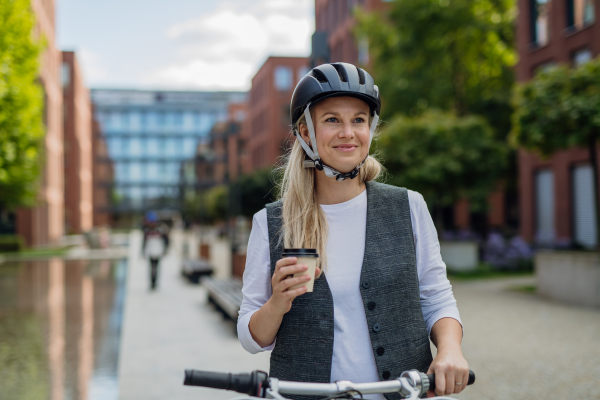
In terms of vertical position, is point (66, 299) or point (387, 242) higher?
point (387, 242)

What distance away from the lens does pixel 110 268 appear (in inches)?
846

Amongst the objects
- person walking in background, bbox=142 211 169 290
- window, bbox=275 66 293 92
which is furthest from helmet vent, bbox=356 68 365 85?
window, bbox=275 66 293 92

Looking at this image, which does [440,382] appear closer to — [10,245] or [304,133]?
[304,133]

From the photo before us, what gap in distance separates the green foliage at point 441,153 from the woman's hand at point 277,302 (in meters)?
14.7

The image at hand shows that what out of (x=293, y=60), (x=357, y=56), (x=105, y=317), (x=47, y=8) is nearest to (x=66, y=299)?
(x=105, y=317)

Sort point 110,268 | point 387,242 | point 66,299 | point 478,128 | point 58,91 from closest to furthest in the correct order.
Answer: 1. point 387,242
2. point 66,299
3. point 478,128
4. point 110,268
5. point 58,91

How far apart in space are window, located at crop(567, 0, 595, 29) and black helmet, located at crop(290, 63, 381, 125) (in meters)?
18.8

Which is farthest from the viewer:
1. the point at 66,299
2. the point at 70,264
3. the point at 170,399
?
the point at 70,264

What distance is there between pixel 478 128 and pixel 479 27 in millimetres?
7458

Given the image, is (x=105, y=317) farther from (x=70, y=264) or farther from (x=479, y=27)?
(x=479, y=27)

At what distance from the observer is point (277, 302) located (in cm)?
186

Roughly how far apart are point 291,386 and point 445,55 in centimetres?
2343

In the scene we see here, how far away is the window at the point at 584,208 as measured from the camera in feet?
60.3

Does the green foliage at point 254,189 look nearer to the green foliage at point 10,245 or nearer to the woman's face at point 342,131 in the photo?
the green foliage at point 10,245
